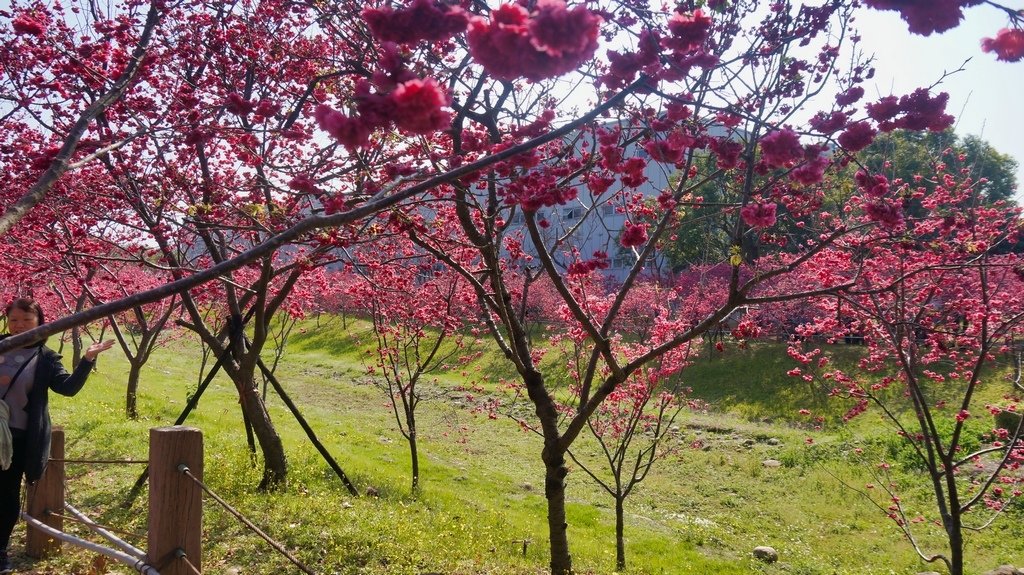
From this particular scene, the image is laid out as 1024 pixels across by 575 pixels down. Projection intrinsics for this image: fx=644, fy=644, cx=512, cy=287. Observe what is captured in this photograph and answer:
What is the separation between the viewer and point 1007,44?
195 cm

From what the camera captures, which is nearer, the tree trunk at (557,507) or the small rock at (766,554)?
the tree trunk at (557,507)

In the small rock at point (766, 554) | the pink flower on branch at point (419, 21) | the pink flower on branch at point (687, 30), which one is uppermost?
the pink flower on branch at point (687, 30)

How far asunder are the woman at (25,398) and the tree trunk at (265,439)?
2695 mm

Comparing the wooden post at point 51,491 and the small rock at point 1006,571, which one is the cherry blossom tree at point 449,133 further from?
the small rock at point 1006,571

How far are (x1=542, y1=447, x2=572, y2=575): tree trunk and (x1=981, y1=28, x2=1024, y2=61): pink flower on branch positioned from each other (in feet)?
11.6

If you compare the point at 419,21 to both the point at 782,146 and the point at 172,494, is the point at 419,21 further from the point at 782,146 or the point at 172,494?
the point at 172,494

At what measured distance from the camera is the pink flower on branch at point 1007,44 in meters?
1.92

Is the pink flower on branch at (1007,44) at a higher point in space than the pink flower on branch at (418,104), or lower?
higher

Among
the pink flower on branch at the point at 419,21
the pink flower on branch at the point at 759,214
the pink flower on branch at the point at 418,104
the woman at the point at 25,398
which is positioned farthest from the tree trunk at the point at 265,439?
the pink flower on branch at the point at 418,104

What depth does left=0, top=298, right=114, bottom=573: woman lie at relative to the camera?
11.4 feet

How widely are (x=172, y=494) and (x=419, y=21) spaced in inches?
82.7

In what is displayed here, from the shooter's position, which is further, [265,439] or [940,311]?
[265,439]

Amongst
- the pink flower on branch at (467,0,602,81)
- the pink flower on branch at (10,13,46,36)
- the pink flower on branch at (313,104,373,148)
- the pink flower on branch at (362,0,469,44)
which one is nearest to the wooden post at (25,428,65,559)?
the pink flower on branch at (10,13,46,36)

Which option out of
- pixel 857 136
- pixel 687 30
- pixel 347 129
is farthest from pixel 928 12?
pixel 347 129
